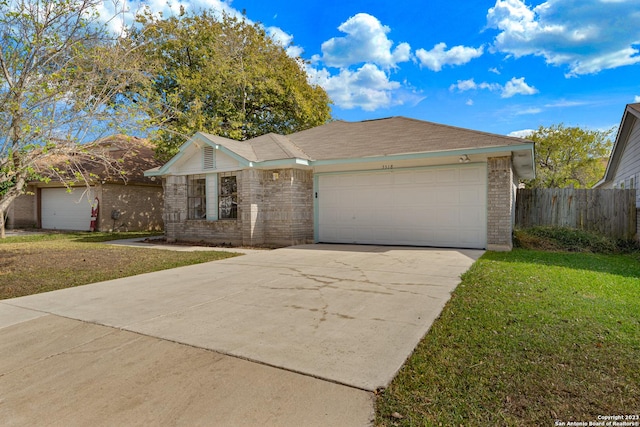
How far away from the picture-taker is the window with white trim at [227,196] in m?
12.2

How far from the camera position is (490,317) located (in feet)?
13.1

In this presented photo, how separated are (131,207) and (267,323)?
59.7ft

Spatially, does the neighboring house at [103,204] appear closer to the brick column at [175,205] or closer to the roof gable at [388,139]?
the brick column at [175,205]

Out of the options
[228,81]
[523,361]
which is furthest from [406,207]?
[228,81]

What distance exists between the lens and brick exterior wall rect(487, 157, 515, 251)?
9258 millimetres

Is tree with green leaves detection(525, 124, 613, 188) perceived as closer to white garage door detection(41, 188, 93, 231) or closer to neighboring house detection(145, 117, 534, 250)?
neighboring house detection(145, 117, 534, 250)

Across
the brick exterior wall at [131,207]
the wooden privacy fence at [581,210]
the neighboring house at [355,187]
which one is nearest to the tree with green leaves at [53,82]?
the neighboring house at [355,187]

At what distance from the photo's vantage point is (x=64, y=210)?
66.1 ft

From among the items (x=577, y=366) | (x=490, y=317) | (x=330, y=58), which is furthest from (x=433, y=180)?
(x=330, y=58)

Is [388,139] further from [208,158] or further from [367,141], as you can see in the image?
[208,158]

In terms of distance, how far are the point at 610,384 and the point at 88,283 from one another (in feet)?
24.3

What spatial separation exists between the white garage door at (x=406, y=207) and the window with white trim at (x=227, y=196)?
2892mm

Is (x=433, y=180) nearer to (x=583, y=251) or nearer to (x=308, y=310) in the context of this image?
(x=583, y=251)

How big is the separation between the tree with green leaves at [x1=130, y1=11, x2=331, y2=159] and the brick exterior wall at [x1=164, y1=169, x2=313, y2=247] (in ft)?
21.4
